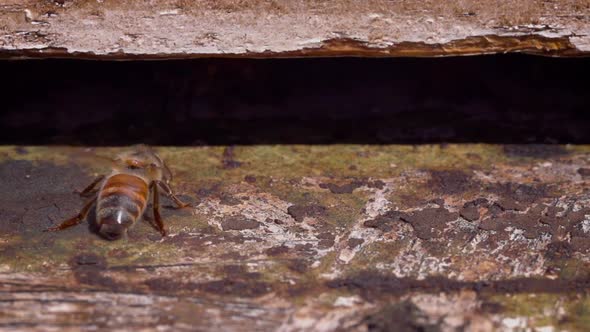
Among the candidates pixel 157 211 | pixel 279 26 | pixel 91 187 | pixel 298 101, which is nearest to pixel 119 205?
pixel 157 211

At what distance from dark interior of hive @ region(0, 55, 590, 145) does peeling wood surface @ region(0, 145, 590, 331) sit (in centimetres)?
12

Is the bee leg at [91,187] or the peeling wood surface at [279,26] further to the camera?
the bee leg at [91,187]

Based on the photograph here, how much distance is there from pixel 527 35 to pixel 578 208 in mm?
586

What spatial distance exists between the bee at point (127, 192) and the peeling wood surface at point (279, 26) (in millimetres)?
374

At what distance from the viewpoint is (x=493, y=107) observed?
11.5 ft

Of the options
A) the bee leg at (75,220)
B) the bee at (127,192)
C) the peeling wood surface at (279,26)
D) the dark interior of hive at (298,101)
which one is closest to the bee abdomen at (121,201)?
the bee at (127,192)

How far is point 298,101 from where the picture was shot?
357 centimetres

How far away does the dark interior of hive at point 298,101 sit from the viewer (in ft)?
11.0

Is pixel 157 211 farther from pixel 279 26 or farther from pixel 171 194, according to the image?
pixel 279 26

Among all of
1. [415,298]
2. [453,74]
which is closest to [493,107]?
[453,74]

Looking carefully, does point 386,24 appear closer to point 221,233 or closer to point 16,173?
point 221,233

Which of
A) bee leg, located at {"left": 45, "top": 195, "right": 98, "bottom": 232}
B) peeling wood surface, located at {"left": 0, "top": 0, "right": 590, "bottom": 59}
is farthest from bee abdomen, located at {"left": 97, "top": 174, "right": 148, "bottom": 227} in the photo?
peeling wood surface, located at {"left": 0, "top": 0, "right": 590, "bottom": 59}

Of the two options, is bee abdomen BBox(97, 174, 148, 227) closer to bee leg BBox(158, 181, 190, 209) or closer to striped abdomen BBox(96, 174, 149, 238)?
striped abdomen BBox(96, 174, 149, 238)

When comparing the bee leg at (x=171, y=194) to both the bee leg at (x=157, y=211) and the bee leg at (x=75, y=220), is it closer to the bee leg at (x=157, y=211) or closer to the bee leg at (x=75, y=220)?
the bee leg at (x=157, y=211)
